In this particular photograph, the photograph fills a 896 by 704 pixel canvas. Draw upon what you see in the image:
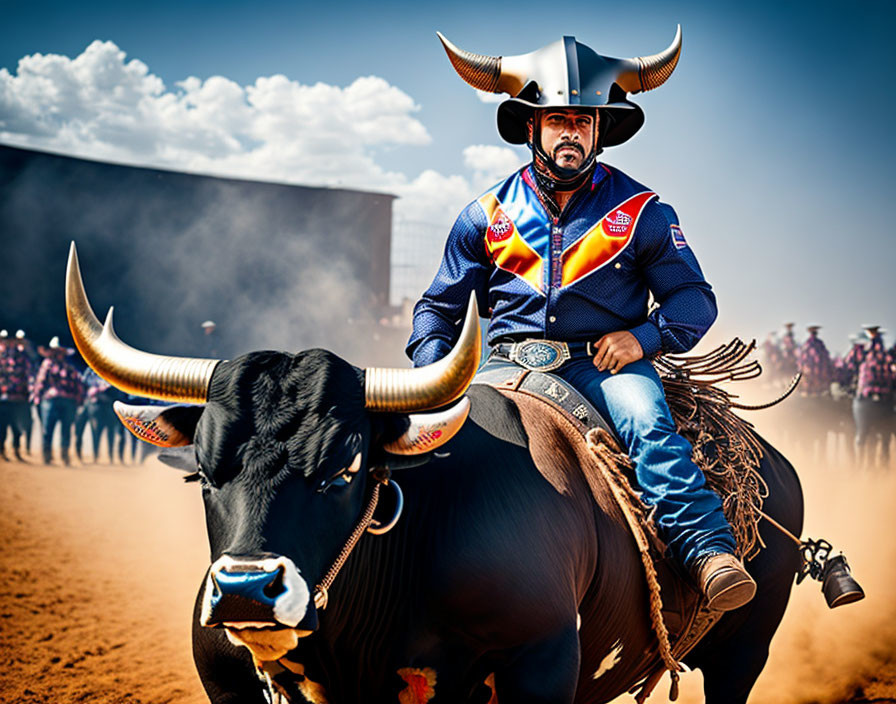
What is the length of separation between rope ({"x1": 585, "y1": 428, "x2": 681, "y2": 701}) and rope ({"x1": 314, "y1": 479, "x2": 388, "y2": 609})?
951 mm

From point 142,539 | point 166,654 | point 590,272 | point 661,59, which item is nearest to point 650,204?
point 590,272

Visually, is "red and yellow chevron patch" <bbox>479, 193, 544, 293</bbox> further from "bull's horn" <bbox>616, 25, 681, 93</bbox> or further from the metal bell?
the metal bell

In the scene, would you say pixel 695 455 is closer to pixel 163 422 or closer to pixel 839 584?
pixel 839 584

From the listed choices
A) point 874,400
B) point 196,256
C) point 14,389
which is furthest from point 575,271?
point 196,256

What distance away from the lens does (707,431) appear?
387 cm

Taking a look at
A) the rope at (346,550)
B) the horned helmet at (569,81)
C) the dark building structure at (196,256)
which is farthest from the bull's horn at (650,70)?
the dark building structure at (196,256)

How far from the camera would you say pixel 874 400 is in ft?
52.9

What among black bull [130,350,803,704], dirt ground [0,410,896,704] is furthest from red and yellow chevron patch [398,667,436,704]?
dirt ground [0,410,896,704]

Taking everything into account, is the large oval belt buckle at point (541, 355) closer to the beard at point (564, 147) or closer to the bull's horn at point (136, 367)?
the beard at point (564, 147)

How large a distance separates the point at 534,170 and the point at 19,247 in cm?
1840

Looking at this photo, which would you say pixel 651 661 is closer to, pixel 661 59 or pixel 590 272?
pixel 590 272

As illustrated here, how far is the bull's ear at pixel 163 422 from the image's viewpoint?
252 cm

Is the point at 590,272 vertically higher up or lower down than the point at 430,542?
higher up

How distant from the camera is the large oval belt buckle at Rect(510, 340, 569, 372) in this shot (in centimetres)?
350
